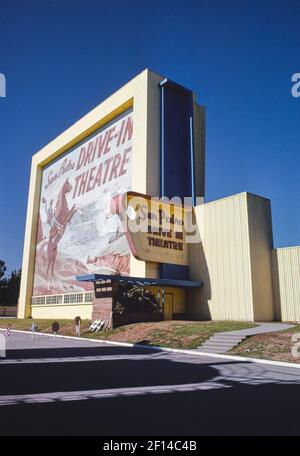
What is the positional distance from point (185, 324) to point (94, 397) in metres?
16.0

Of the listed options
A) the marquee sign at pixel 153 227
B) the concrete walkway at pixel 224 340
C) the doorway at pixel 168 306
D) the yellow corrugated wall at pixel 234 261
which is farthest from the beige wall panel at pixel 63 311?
the concrete walkway at pixel 224 340

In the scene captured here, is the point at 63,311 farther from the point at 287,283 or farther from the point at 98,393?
the point at 98,393

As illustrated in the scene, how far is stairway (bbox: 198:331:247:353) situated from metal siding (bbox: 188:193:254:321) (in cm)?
858

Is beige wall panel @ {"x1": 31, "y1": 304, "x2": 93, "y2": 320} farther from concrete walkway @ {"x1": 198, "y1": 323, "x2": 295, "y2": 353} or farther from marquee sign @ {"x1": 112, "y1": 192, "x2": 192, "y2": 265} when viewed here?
concrete walkway @ {"x1": 198, "y1": 323, "x2": 295, "y2": 353}

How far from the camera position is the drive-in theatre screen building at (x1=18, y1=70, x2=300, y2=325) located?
94.6 ft

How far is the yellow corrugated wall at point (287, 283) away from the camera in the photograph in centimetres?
2834

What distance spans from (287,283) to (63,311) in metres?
23.3

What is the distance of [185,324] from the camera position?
77.5ft

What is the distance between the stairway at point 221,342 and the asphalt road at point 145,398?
368 cm

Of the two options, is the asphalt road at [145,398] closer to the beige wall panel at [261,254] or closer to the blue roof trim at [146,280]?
the blue roof trim at [146,280]

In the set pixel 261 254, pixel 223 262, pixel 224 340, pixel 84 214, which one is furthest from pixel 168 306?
pixel 84 214

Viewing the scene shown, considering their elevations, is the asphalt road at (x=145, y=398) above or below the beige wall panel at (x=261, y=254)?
below

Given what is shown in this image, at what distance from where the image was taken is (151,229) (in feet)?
100
